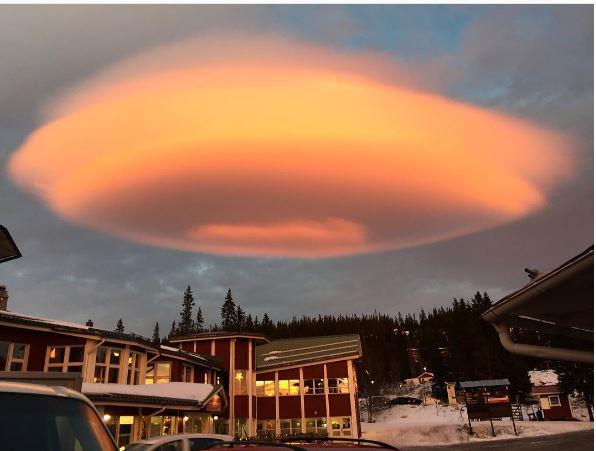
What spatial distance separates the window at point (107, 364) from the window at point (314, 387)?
61.2 feet

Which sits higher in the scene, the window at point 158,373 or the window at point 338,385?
the window at point 158,373

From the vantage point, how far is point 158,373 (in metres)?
28.7

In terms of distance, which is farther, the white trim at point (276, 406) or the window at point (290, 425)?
the window at point (290, 425)

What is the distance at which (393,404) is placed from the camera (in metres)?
68.5

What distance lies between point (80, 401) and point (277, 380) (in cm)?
3706

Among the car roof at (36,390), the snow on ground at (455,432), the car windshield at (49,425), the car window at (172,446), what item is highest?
the car roof at (36,390)

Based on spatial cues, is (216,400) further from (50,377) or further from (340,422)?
(50,377)

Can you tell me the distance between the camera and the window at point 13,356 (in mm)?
19750

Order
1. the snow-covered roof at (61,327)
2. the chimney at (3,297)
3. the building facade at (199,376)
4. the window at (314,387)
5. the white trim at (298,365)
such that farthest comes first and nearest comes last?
the white trim at (298,365)
the window at (314,387)
the chimney at (3,297)
the building facade at (199,376)
the snow-covered roof at (61,327)

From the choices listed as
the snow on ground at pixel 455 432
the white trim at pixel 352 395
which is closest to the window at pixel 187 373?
the white trim at pixel 352 395

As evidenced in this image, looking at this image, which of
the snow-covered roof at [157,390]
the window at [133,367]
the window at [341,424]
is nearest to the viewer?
the snow-covered roof at [157,390]

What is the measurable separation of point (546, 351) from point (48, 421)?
7183 millimetres

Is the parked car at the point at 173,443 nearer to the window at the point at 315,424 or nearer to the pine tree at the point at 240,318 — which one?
the window at the point at 315,424

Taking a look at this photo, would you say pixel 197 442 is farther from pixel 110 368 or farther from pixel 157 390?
pixel 110 368
